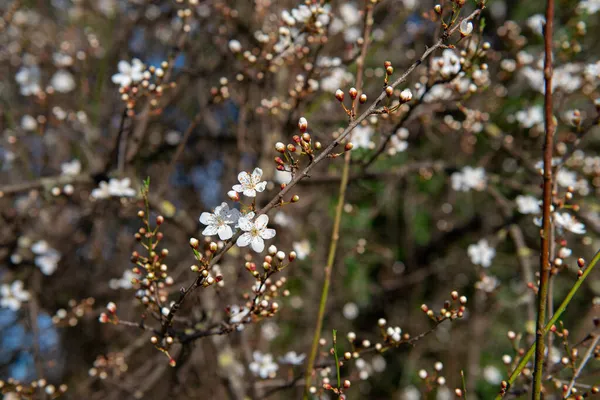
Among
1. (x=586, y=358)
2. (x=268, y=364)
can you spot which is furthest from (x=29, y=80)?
(x=586, y=358)

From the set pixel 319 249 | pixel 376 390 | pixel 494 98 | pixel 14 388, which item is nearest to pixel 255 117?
pixel 319 249

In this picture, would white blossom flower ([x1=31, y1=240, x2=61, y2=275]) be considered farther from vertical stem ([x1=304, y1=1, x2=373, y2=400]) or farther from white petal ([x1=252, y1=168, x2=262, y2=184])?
white petal ([x1=252, y1=168, x2=262, y2=184])

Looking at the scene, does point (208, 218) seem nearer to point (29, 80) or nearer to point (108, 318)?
point (108, 318)

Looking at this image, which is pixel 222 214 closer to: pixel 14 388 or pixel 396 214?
pixel 14 388

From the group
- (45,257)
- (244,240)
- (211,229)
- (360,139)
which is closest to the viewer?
(244,240)

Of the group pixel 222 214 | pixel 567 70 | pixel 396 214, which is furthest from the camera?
pixel 396 214

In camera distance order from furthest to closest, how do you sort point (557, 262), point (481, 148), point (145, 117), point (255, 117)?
point (481, 148) → point (255, 117) → point (145, 117) → point (557, 262)

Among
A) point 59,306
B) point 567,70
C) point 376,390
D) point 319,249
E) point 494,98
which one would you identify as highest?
point 567,70

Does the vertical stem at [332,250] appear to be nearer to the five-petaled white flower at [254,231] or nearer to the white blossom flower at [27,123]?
the five-petaled white flower at [254,231]
